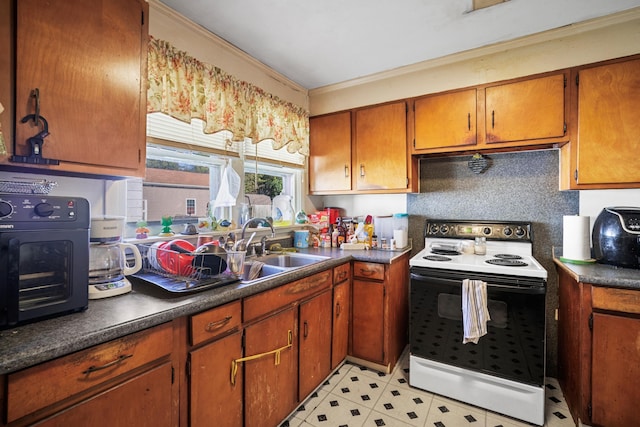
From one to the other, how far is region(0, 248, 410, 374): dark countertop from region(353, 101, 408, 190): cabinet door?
146 cm

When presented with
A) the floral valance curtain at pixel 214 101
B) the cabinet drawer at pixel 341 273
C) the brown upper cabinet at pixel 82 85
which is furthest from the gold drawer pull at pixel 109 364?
the cabinet drawer at pixel 341 273

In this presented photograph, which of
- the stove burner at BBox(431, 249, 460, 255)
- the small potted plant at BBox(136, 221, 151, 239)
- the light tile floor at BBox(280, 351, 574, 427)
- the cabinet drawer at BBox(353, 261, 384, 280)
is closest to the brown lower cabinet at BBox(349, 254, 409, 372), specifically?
the cabinet drawer at BBox(353, 261, 384, 280)

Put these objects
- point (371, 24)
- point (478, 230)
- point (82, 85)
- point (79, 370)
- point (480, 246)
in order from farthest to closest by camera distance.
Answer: point (478, 230), point (480, 246), point (371, 24), point (82, 85), point (79, 370)

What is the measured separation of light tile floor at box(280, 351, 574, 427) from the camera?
5.76ft

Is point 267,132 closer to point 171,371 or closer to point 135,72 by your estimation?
point 135,72

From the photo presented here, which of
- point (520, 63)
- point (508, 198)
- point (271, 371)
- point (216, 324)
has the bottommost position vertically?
point (271, 371)

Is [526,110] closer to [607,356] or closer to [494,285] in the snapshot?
[494,285]

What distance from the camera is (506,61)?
2172 mm

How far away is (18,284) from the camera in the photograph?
915 millimetres

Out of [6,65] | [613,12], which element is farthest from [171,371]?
[613,12]

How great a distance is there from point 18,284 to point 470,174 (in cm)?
279

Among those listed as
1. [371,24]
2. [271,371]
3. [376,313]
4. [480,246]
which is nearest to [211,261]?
[271,371]

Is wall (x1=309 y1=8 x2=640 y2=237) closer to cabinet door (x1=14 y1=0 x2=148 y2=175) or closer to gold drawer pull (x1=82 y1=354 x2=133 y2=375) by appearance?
cabinet door (x1=14 y1=0 x2=148 y2=175)

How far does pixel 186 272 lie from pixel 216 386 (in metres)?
0.52
